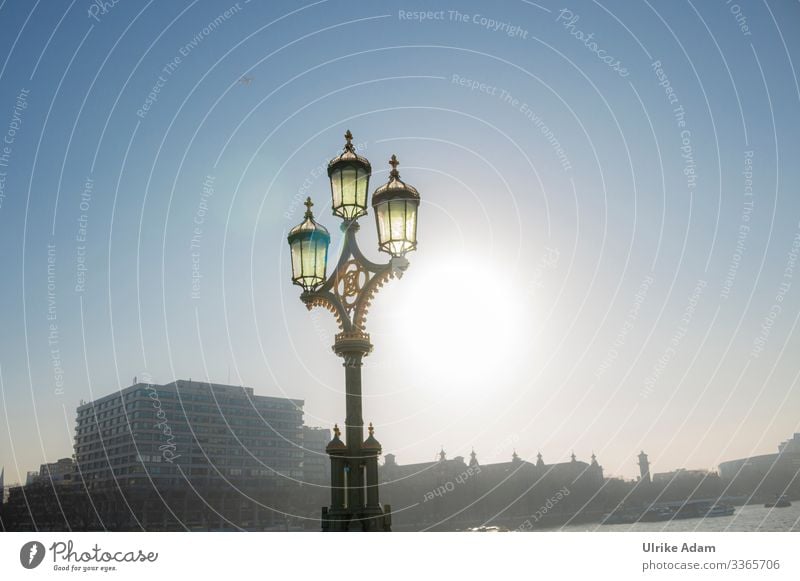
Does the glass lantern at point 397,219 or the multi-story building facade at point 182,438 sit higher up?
the multi-story building facade at point 182,438

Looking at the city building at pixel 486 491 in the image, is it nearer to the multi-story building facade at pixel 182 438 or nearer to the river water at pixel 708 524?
the river water at pixel 708 524

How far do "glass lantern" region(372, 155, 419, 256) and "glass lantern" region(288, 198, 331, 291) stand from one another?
77 centimetres

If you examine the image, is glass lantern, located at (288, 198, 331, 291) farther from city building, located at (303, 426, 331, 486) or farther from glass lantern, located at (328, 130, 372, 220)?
city building, located at (303, 426, 331, 486)

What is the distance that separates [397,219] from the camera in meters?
5.95

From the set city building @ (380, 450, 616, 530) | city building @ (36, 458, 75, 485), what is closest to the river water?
city building @ (380, 450, 616, 530)

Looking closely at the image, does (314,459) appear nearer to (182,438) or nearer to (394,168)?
(182,438)

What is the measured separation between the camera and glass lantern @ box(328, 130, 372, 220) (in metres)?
6.39

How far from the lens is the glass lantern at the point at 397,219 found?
5934mm

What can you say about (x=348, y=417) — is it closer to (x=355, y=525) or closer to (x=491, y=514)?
(x=355, y=525)

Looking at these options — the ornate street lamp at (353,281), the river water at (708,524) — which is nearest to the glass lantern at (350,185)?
the ornate street lamp at (353,281)

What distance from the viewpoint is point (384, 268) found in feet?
19.7

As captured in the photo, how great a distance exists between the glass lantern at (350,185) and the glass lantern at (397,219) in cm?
39

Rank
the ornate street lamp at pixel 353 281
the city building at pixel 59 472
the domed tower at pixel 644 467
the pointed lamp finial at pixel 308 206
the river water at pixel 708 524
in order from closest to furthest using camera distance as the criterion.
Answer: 1. the ornate street lamp at pixel 353 281
2. the pointed lamp finial at pixel 308 206
3. the city building at pixel 59 472
4. the river water at pixel 708 524
5. the domed tower at pixel 644 467
